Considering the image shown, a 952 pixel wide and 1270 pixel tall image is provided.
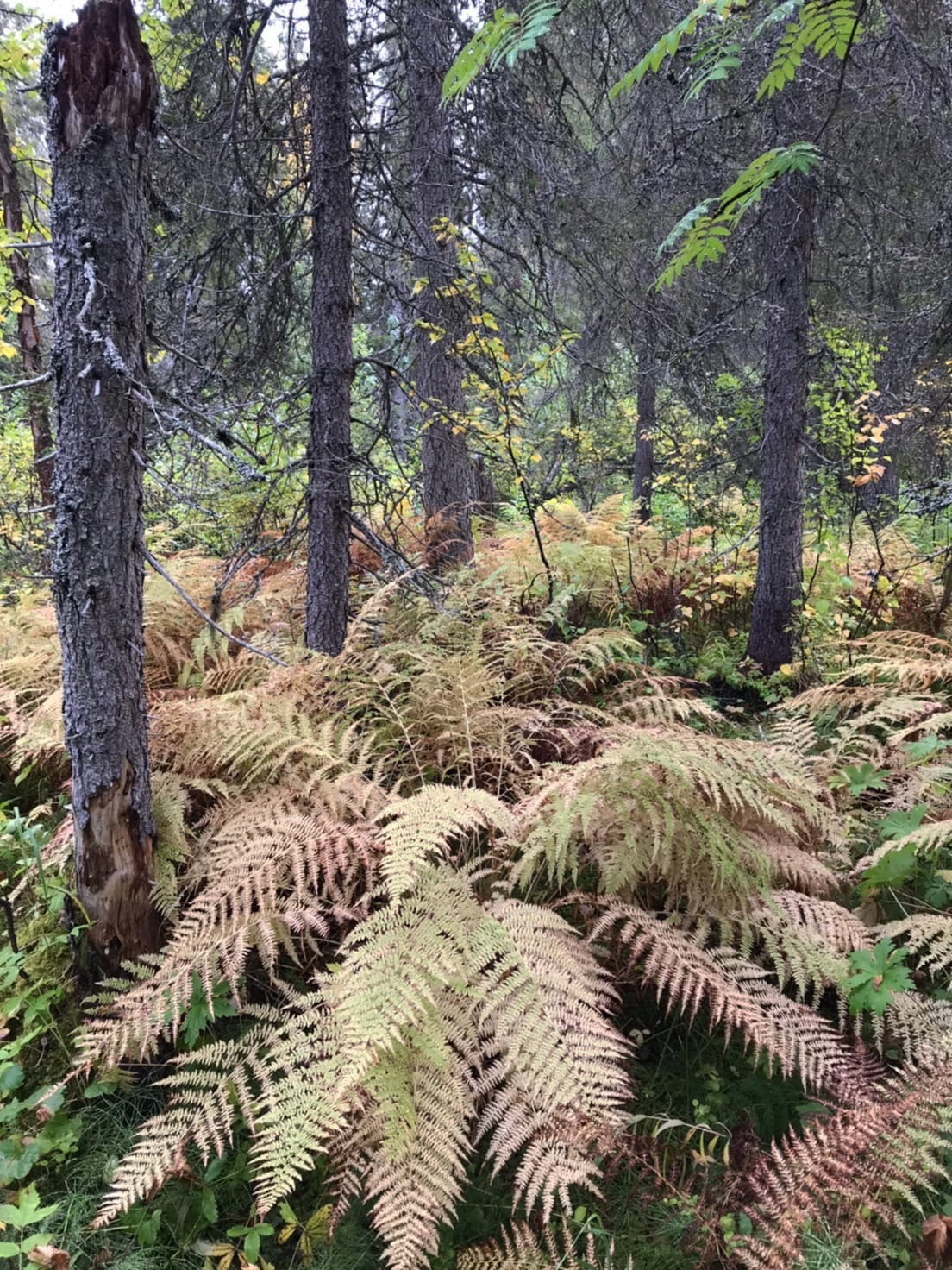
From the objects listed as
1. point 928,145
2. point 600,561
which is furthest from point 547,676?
point 928,145

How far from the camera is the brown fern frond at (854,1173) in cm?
169

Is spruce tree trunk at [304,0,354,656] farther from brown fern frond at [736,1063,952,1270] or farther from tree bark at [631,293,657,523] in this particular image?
tree bark at [631,293,657,523]

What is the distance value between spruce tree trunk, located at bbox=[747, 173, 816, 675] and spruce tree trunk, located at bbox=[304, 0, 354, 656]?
9.52 ft

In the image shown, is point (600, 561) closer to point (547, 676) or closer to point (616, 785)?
point (547, 676)

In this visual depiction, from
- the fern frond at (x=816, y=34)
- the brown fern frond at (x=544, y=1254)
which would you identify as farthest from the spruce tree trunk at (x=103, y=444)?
the fern frond at (x=816, y=34)

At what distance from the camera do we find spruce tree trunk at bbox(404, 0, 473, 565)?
415 cm

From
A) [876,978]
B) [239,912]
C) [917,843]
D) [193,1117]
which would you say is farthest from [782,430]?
[193,1117]

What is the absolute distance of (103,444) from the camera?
7.23 feet

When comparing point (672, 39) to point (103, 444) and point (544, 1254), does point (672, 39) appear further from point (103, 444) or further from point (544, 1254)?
point (544, 1254)

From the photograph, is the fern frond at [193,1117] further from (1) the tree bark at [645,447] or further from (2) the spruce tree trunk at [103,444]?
(1) the tree bark at [645,447]

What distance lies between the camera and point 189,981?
88.1 inches

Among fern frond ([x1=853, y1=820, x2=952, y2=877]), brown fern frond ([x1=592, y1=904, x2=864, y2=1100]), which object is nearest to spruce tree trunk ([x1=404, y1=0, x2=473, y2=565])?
brown fern frond ([x1=592, y1=904, x2=864, y2=1100])

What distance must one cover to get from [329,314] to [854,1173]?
385cm

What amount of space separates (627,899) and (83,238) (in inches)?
106
